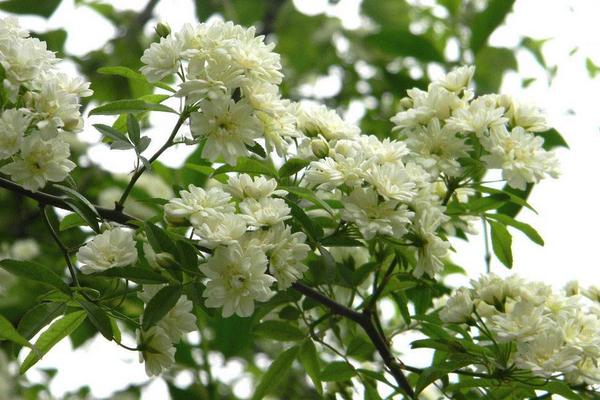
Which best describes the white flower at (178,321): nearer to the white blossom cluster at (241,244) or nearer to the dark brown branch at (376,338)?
the white blossom cluster at (241,244)

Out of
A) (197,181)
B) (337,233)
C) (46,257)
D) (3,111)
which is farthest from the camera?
(46,257)

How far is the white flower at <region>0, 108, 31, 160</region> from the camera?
3.47 ft

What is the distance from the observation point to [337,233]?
1.25m

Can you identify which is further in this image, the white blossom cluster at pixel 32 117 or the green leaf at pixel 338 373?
the green leaf at pixel 338 373

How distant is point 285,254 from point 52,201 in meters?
0.28

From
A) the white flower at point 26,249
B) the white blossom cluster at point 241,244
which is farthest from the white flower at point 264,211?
the white flower at point 26,249

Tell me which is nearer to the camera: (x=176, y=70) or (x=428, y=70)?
(x=176, y=70)

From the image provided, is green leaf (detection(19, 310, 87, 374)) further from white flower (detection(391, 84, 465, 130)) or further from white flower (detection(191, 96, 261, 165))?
white flower (detection(391, 84, 465, 130))

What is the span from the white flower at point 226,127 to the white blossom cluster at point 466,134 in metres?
0.26

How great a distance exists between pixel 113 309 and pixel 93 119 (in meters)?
0.31

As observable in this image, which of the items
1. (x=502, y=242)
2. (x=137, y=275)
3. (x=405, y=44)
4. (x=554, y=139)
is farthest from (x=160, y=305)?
(x=405, y=44)

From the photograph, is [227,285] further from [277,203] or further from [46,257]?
[46,257]

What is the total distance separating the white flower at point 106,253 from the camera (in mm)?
1099

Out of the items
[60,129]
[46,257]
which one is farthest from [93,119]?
[46,257]
